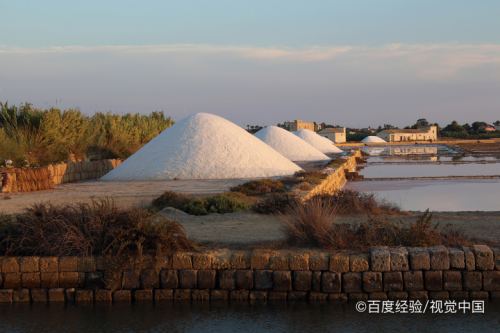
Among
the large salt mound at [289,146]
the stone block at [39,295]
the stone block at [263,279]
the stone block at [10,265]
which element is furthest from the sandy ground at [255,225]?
the large salt mound at [289,146]

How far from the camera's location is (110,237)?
6.28 metres

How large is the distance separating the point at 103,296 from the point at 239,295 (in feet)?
4.17

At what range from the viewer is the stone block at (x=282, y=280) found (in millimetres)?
6020

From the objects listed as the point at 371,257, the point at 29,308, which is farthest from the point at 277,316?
the point at 29,308

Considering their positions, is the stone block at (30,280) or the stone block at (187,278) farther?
the stone block at (30,280)

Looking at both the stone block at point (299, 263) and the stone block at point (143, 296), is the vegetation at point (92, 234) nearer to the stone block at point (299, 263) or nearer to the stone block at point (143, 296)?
the stone block at point (143, 296)

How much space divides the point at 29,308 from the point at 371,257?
125 inches

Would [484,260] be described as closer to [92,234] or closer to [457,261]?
[457,261]

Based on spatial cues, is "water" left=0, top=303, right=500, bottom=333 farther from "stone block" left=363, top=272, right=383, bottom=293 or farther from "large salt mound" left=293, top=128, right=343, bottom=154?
"large salt mound" left=293, top=128, right=343, bottom=154

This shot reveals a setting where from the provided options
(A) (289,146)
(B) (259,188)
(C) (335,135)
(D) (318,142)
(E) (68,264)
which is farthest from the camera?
(C) (335,135)

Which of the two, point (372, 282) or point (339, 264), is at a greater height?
point (339, 264)

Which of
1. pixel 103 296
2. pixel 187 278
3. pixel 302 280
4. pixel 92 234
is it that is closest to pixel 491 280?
pixel 302 280

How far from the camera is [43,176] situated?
1465cm

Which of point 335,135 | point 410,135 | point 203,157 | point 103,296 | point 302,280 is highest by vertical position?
point 335,135
